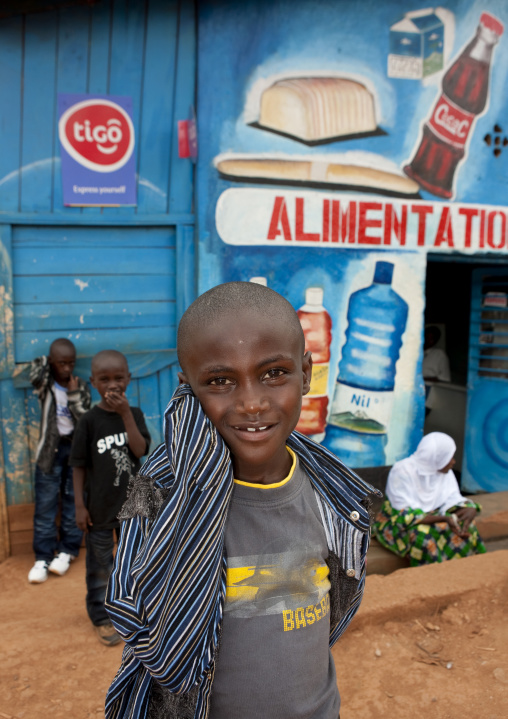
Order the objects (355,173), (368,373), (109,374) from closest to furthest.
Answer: (109,374) → (355,173) → (368,373)

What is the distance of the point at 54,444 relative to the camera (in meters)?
3.56

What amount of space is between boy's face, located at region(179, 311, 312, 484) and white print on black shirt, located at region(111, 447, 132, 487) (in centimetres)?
187

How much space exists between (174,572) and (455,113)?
14.6 feet

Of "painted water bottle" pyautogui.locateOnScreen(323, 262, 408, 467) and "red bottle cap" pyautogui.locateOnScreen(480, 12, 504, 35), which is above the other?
"red bottle cap" pyautogui.locateOnScreen(480, 12, 504, 35)

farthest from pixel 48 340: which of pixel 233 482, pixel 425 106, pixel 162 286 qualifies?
pixel 425 106

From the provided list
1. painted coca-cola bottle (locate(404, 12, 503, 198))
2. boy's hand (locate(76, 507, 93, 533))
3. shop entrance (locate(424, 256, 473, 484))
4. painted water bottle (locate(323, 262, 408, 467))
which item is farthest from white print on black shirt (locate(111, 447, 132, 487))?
shop entrance (locate(424, 256, 473, 484))

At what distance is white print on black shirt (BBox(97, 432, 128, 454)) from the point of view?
2803 millimetres

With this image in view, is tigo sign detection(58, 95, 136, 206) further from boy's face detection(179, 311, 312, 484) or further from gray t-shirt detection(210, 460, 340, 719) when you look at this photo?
gray t-shirt detection(210, 460, 340, 719)

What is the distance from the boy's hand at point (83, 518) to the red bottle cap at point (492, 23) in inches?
180

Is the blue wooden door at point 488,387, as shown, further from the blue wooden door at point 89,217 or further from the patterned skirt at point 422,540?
the blue wooden door at point 89,217

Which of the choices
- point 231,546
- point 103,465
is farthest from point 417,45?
point 231,546

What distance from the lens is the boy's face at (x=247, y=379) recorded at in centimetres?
103

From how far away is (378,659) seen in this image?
2.69 meters

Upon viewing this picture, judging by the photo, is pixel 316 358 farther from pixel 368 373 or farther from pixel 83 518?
pixel 83 518
